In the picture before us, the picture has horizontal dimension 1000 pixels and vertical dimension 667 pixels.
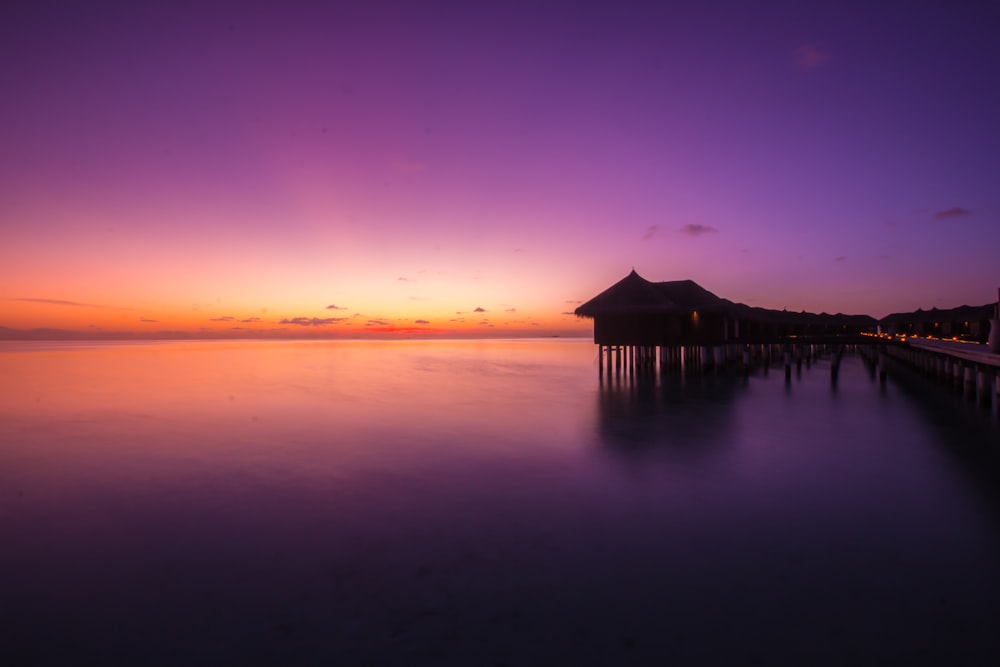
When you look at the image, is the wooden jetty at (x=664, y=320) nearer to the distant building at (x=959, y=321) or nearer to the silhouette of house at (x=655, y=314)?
the silhouette of house at (x=655, y=314)

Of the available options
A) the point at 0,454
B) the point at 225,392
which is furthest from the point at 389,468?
the point at 225,392

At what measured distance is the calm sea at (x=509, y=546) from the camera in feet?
13.5

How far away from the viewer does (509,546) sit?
6145 millimetres

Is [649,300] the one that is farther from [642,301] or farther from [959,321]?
[959,321]

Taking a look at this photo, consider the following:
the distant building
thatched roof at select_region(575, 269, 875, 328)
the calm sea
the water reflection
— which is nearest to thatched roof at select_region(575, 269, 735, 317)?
thatched roof at select_region(575, 269, 875, 328)

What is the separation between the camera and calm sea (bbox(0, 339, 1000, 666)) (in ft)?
13.5

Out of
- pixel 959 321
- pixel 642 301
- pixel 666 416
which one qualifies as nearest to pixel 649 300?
pixel 642 301

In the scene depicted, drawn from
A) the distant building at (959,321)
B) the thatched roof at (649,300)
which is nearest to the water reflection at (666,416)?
the thatched roof at (649,300)

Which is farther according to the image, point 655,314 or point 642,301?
point 655,314

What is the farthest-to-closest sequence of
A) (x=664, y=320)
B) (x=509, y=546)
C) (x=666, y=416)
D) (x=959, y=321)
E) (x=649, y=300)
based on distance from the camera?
1. (x=959, y=321)
2. (x=664, y=320)
3. (x=649, y=300)
4. (x=666, y=416)
5. (x=509, y=546)

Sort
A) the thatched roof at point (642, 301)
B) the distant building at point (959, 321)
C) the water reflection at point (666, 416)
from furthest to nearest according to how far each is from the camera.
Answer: the distant building at point (959, 321)
the thatched roof at point (642, 301)
the water reflection at point (666, 416)

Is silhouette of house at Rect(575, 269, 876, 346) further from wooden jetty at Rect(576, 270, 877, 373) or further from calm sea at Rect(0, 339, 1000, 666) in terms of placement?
calm sea at Rect(0, 339, 1000, 666)

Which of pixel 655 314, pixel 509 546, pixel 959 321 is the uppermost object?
pixel 655 314

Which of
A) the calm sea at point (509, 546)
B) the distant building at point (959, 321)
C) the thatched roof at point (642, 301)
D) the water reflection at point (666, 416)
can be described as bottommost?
the water reflection at point (666, 416)
